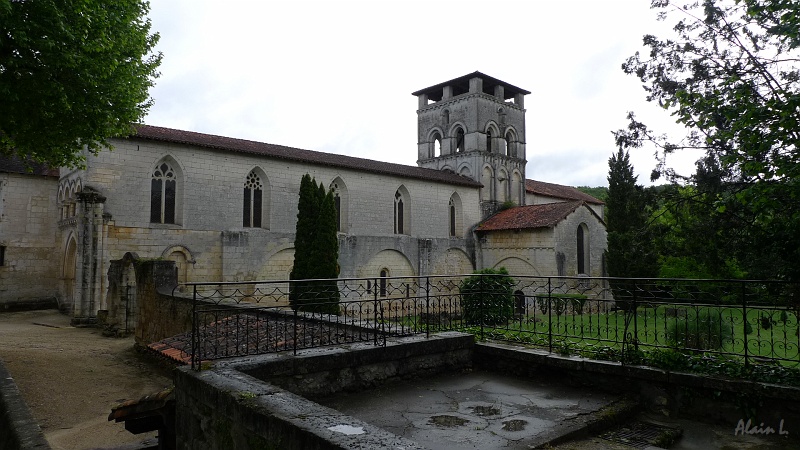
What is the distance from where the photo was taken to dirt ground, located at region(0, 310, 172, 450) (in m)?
7.50

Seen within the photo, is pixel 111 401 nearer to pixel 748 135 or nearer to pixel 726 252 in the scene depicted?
pixel 748 135

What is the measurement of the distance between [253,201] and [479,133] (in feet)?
49.8

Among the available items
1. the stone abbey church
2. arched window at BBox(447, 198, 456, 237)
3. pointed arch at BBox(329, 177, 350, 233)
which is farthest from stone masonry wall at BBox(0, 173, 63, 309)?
arched window at BBox(447, 198, 456, 237)

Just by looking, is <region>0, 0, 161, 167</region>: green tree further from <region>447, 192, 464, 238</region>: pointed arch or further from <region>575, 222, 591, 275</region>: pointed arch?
<region>575, 222, 591, 275</region>: pointed arch

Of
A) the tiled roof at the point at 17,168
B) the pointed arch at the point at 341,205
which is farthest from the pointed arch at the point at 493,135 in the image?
the tiled roof at the point at 17,168

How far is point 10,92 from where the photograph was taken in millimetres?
9445

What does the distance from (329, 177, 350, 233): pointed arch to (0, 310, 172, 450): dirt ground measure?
1074 centimetres

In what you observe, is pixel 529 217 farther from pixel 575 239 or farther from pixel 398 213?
pixel 398 213

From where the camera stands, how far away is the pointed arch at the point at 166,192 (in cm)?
1852

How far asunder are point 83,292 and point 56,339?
2478mm

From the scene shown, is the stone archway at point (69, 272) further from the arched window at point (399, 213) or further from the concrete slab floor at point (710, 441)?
the concrete slab floor at point (710, 441)

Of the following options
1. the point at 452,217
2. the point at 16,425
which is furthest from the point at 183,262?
the point at 452,217

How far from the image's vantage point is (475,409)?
5.80 meters

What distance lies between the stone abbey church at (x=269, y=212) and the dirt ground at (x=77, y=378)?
115 inches
